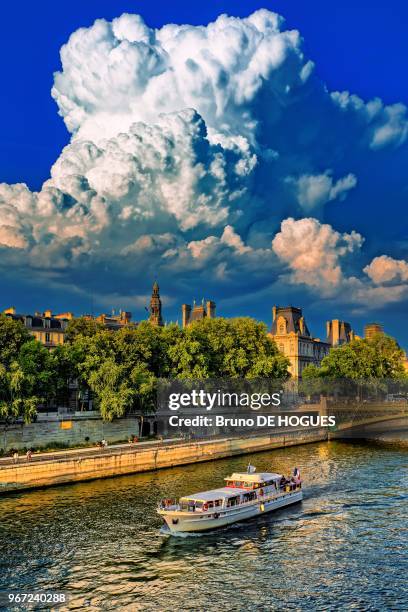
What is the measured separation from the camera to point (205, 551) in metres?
44.3

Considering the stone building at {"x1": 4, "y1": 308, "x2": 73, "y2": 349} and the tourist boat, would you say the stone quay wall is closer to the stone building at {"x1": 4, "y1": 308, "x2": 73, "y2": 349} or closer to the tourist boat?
the tourist boat

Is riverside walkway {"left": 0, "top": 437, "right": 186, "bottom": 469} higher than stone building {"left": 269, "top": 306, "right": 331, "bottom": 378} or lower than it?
lower

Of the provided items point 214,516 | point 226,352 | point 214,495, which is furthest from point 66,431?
point 226,352

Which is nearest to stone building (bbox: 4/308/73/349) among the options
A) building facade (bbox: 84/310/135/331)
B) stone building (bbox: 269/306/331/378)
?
building facade (bbox: 84/310/135/331)

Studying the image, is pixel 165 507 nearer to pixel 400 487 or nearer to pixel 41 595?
pixel 41 595

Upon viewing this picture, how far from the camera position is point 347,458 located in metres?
85.6

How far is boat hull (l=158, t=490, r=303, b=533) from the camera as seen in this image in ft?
156

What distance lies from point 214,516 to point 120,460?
22.9 m

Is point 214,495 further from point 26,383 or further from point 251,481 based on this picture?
point 26,383

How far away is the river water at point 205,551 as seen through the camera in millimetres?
35688

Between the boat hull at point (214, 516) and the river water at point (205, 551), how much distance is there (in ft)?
2.37

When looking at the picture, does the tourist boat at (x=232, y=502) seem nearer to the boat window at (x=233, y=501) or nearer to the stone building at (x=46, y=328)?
the boat window at (x=233, y=501)

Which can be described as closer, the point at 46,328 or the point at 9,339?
the point at 9,339

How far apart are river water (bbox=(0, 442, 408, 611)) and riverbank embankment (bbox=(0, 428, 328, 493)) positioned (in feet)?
5.64
